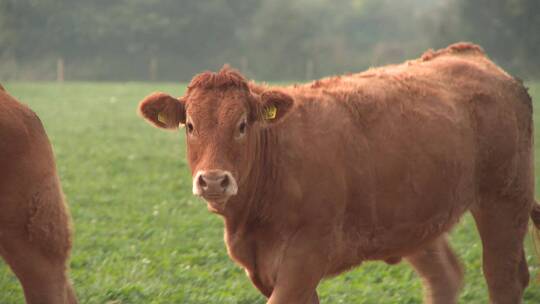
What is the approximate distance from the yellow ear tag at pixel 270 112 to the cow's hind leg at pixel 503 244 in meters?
2.03

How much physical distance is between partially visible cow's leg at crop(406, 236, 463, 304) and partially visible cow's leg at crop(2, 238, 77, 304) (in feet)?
10.1

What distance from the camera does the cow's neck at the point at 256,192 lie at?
5.17 m

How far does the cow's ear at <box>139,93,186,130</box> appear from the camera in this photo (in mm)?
5160

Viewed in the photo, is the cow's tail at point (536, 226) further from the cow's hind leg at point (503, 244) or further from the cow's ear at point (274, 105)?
the cow's ear at point (274, 105)

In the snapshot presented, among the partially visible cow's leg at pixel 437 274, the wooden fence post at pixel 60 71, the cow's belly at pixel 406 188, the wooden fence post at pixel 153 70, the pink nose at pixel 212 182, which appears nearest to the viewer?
the pink nose at pixel 212 182

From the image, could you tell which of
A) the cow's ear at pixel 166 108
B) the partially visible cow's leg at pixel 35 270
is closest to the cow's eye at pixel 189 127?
the cow's ear at pixel 166 108

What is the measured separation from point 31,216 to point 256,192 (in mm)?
1352

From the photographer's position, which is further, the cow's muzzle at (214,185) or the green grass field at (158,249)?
the green grass field at (158,249)

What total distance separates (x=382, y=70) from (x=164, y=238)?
3.51 metres

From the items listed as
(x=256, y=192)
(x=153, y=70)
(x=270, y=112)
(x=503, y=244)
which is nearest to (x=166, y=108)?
(x=270, y=112)

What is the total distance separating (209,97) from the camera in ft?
16.3

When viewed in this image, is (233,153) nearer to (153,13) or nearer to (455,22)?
(455,22)

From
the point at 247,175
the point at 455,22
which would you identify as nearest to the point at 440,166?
the point at 247,175

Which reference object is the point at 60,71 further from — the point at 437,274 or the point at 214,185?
the point at 214,185
